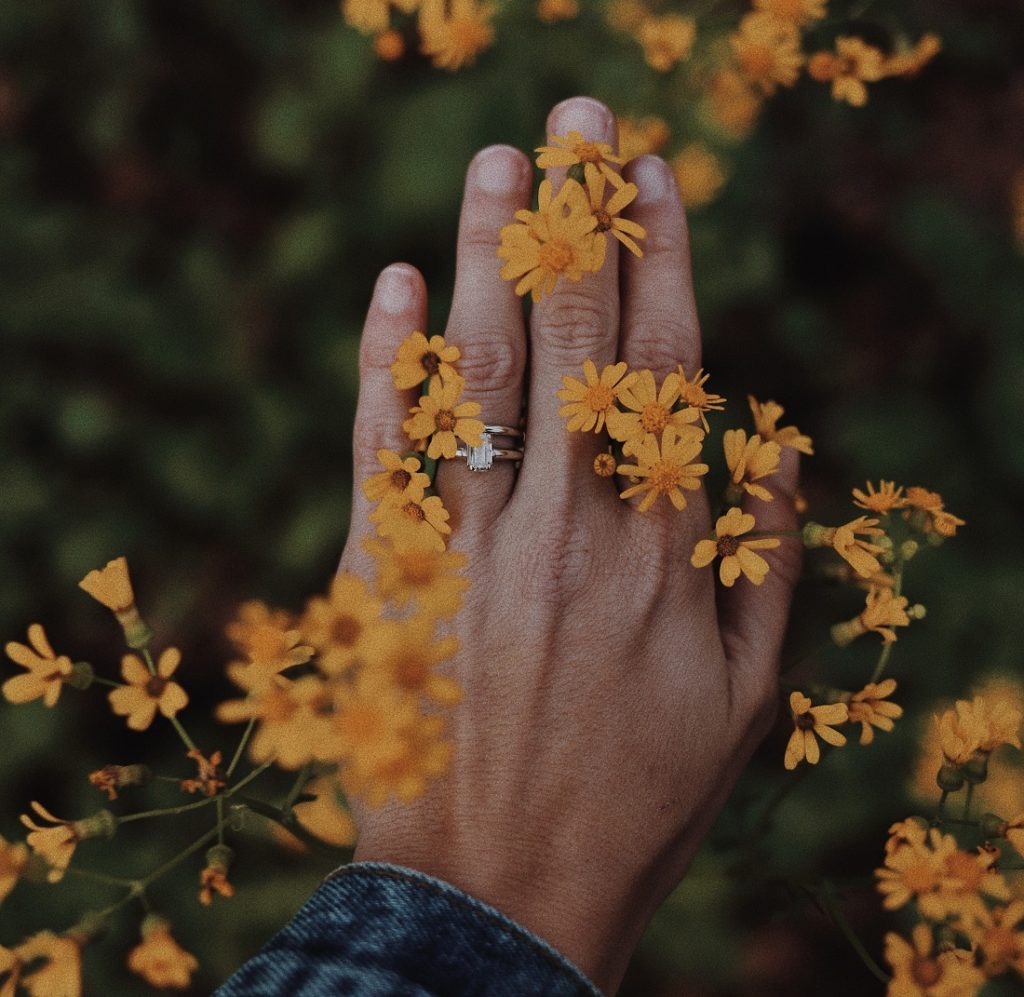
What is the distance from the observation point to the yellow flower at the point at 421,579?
1.53 metres

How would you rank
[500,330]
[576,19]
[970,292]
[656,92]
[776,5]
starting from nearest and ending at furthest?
[500,330], [776,5], [656,92], [576,19], [970,292]

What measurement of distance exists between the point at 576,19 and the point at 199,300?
1.81 meters

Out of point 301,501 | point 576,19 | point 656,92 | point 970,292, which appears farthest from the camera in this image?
point 970,292

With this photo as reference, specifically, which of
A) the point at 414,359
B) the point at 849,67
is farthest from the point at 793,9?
the point at 414,359

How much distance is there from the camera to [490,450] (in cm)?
235

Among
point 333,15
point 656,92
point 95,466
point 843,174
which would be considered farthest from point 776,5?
point 95,466

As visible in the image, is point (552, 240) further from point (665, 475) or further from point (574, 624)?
point (574, 624)

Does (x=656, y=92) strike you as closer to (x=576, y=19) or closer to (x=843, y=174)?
(x=576, y=19)

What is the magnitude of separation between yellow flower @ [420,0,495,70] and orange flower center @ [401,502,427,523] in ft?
5.10

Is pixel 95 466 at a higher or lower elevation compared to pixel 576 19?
lower

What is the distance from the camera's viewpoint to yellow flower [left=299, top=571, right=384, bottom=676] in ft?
4.86

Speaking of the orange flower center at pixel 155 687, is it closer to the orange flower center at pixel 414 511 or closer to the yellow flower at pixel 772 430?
the orange flower center at pixel 414 511

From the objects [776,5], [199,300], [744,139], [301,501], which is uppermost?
[776,5]

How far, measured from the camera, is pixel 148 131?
4.47 meters
